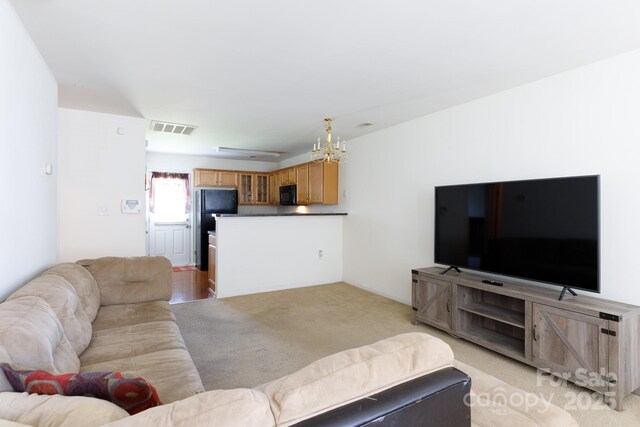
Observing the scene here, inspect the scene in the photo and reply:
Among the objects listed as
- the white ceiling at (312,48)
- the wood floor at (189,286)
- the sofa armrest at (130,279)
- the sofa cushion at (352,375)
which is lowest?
the wood floor at (189,286)

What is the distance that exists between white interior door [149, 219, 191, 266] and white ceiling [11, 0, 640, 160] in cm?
383

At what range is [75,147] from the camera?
12.9 feet

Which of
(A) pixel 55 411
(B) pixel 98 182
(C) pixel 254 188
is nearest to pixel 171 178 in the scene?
(C) pixel 254 188

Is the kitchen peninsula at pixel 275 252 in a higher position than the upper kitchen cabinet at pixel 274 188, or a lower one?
lower

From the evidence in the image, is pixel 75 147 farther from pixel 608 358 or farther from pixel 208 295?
pixel 608 358

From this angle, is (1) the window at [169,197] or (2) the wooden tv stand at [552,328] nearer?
(2) the wooden tv stand at [552,328]

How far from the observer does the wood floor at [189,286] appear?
490 cm

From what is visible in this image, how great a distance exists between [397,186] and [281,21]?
297 centimetres

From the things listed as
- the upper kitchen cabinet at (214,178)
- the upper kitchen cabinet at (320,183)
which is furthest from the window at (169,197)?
the upper kitchen cabinet at (320,183)

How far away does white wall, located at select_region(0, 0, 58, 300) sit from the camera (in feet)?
6.21

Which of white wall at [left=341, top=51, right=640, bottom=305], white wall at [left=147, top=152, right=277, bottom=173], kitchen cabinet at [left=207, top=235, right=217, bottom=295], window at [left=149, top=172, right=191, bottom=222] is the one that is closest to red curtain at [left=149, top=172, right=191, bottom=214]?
window at [left=149, top=172, right=191, bottom=222]

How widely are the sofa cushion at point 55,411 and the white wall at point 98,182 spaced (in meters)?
3.71

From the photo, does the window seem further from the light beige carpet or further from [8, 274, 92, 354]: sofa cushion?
[8, 274, 92, 354]: sofa cushion

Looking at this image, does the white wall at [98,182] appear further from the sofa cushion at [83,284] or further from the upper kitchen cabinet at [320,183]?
the upper kitchen cabinet at [320,183]
